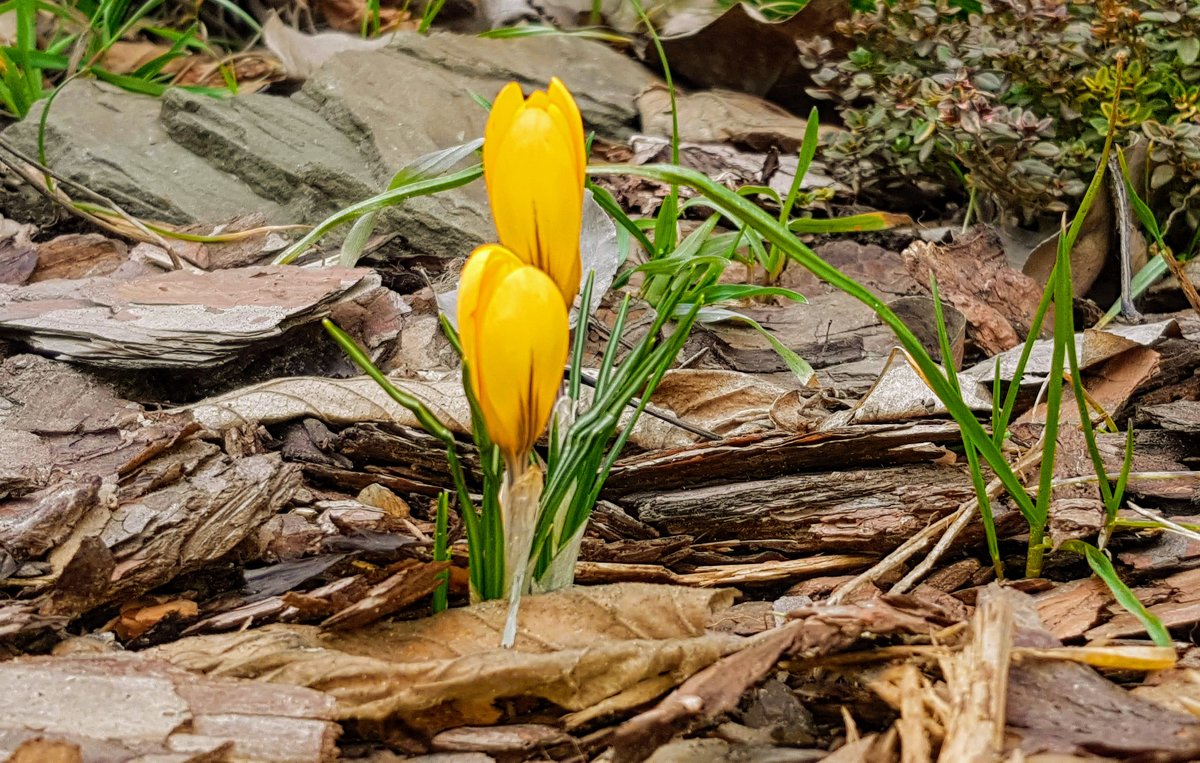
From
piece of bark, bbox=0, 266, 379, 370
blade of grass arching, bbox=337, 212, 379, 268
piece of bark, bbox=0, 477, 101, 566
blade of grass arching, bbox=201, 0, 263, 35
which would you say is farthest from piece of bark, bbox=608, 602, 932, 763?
blade of grass arching, bbox=201, 0, 263, 35

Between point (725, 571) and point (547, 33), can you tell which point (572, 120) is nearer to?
point (725, 571)

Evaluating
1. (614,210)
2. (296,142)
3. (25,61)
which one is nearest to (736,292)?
(614,210)

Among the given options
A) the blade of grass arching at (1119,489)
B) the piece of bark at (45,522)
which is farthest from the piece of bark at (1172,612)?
the piece of bark at (45,522)

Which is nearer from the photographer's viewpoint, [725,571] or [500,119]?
[500,119]

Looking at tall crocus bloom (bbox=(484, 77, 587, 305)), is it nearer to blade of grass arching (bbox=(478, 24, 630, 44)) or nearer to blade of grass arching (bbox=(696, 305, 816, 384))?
blade of grass arching (bbox=(696, 305, 816, 384))

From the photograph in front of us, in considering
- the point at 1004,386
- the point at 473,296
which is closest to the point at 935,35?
the point at 1004,386

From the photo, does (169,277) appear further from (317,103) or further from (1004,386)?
(1004,386)
